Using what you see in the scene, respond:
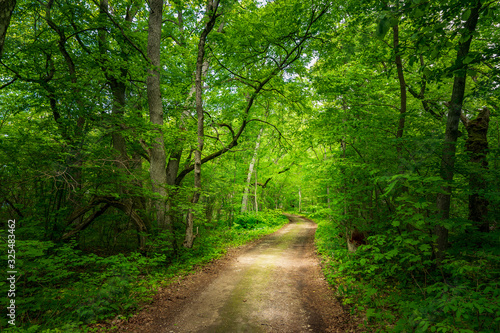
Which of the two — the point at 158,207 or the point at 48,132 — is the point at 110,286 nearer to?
the point at 158,207

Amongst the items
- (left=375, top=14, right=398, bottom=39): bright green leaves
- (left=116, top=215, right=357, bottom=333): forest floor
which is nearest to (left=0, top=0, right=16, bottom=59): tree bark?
(left=375, top=14, right=398, bottom=39): bright green leaves

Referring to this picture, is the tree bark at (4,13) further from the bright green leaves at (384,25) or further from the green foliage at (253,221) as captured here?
the green foliage at (253,221)

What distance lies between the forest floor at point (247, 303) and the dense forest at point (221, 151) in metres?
0.42

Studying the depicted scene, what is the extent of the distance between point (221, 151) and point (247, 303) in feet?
21.1

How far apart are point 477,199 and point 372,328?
3.50m

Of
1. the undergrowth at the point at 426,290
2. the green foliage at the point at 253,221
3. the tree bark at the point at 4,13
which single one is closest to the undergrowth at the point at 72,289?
the tree bark at the point at 4,13

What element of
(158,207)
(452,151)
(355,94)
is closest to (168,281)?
(158,207)

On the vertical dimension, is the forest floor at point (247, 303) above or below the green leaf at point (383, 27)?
below

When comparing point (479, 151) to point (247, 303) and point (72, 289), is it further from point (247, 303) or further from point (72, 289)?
point (72, 289)

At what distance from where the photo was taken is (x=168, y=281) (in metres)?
5.66

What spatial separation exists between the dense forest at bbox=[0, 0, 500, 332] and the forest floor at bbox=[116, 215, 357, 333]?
423mm

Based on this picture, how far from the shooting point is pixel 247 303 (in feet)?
15.4

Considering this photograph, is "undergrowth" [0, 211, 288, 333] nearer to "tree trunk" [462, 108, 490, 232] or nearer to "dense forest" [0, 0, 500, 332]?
"dense forest" [0, 0, 500, 332]

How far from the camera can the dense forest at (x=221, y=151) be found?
3.62 meters
